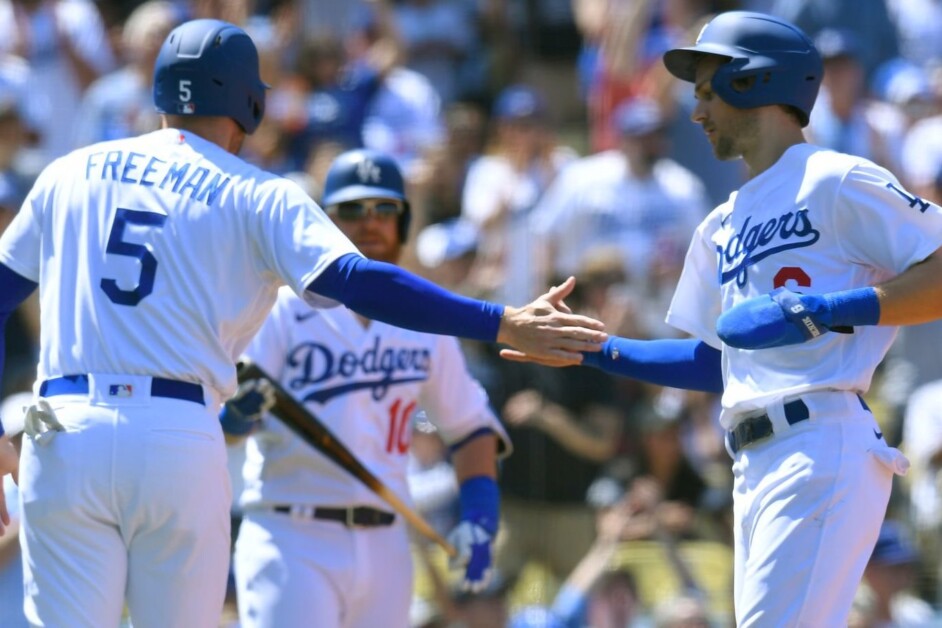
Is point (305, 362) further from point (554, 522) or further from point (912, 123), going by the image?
point (912, 123)

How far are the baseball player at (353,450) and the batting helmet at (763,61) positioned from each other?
1.61m

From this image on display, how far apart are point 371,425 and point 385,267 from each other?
1315 millimetres

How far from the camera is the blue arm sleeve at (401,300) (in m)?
4.30

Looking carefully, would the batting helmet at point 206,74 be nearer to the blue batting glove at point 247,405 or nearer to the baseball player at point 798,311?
the blue batting glove at point 247,405

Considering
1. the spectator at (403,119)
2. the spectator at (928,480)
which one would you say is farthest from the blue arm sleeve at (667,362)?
the spectator at (403,119)

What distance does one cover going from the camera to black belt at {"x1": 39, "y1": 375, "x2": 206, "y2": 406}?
4195mm

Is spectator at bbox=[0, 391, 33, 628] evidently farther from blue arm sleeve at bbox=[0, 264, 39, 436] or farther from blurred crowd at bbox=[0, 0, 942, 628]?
blue arm sleeve at bbox=[0, 264, 39, 436]

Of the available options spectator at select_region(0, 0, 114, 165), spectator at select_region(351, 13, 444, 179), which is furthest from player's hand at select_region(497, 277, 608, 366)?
spectator at select_region(0, 0, 114, 165)

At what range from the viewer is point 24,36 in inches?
Result: 409

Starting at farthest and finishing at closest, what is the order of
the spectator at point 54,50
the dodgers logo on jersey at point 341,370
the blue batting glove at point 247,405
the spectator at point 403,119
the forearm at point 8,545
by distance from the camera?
the spectator at point 54,50, the spectator at point 403,119, the forearm at point 8,545, the dodgers logo on jersey at point 341,370, the blue batting glove at point 247,405

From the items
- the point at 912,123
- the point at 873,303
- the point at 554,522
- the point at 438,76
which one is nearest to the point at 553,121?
the point at 438,76

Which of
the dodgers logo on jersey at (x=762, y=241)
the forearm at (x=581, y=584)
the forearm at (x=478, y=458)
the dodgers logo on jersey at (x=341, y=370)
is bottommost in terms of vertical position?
the forearm at (x=581, y=584)

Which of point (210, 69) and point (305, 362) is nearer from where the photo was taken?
point (210, 69)

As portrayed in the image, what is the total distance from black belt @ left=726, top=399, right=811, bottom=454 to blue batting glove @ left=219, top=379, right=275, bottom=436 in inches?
66.7
